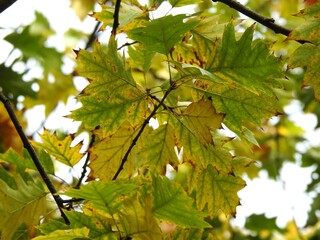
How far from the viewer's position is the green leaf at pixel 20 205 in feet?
3.81

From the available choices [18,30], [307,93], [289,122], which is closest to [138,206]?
[18,30]

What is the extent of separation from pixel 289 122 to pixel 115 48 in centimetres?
294

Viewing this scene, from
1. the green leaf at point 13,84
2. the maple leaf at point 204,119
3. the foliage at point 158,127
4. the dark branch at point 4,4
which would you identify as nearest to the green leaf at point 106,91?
the foliage at point 158,127

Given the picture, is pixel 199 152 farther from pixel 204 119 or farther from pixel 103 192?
pixel 103 192

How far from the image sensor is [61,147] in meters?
1.29

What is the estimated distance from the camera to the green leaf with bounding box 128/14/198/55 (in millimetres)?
1030

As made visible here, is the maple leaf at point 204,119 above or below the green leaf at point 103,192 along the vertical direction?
above

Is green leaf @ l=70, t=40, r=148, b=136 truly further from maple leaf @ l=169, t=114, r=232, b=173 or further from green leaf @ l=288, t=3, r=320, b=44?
green leaf @ l=288, t=3, r=320, b=44

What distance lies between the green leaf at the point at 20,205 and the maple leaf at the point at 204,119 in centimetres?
35

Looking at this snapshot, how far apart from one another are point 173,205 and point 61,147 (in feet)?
1.26

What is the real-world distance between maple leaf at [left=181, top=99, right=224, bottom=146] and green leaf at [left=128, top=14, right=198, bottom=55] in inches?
4.5

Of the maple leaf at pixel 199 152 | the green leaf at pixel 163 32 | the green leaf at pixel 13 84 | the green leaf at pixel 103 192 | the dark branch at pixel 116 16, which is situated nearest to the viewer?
the green leaf at pixel 103 192

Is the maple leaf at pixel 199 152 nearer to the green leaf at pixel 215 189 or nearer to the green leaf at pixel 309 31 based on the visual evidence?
the green leaf at pixel 215 189

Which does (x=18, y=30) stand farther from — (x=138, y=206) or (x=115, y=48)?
(x=138, y=206)
